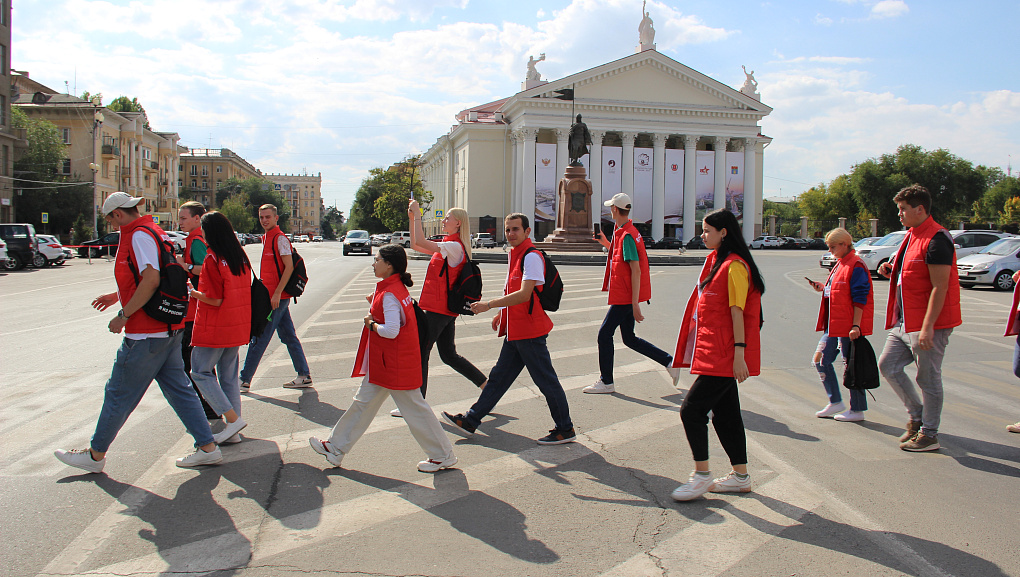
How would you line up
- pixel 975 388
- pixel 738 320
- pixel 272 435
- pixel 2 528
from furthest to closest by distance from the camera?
pixel 975 388 → pixel 272 435 → pixel 738 320 → pixel 2 528

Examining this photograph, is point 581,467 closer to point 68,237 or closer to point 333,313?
point 333,313

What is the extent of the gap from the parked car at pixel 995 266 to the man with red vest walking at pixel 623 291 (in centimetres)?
1768

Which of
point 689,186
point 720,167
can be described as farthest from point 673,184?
point 720,167

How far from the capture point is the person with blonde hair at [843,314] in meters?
5.82

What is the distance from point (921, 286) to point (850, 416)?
1415 millimetres


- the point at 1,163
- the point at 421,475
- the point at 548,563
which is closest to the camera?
the point at 548,563

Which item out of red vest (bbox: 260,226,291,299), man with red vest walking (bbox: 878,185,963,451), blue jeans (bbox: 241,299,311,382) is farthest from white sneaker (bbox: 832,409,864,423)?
red vest (bbox: 260,226,291,299)

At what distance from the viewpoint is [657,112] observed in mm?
64250

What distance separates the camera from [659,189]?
210 feet

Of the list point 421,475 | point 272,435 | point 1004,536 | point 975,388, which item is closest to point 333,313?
point 272,435

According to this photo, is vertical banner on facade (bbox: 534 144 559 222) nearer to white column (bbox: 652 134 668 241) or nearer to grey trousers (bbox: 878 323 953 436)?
white column (bbox: 652 134 668 241)

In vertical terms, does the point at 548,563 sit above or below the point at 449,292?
below

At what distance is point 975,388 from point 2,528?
8.54 metres

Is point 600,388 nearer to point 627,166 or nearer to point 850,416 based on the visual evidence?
point 850,416
